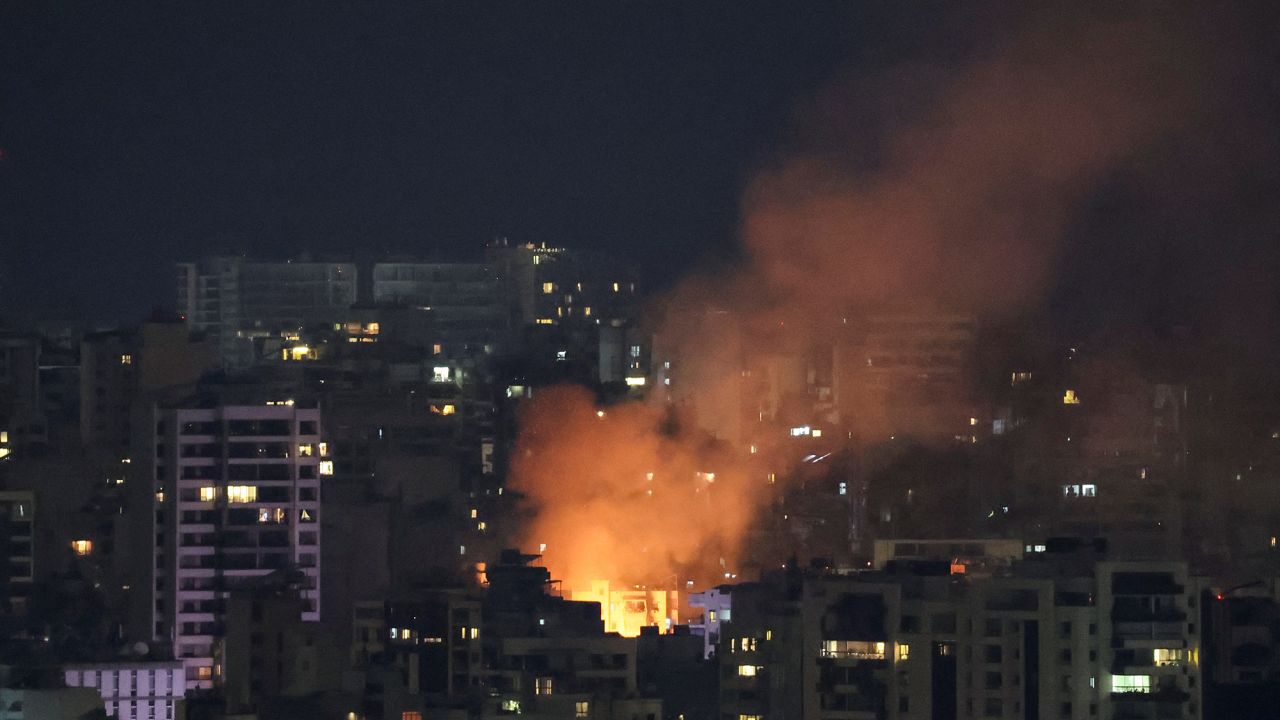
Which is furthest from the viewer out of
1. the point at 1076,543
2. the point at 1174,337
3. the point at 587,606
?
the point at 1174,337

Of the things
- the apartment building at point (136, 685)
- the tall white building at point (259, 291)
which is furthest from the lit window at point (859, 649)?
the tall white building at point (259, 291)

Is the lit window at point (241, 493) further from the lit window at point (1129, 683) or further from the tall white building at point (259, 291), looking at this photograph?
the tall white building at point (259, 291)

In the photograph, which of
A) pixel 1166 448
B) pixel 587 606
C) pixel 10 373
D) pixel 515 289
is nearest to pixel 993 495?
pixel 1166 448

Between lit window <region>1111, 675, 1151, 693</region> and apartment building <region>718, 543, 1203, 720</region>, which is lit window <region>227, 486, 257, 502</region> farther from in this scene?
lit window <region>1111, 675, 1151, 693</region>

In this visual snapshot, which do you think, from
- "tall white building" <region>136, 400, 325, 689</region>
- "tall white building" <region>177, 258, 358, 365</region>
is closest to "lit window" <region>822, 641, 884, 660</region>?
"tall white building" <region>136, 400, 325, 689</region>

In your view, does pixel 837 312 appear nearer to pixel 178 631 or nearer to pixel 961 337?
pixel 961 337

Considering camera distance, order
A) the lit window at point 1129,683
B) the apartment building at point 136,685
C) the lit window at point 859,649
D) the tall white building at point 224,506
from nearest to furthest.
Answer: the lit window at point 1129,683
the lit window at point 859,649
the apartment building at point 136,685
the tall white building at point 224,506
